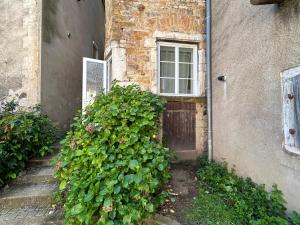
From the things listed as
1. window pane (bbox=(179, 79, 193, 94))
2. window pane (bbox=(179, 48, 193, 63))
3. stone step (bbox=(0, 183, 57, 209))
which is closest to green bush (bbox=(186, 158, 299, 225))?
window pane (bbox=(179, 79, 193, 94))

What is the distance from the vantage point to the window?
4.75 metres

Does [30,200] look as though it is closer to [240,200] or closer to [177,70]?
[240,200]

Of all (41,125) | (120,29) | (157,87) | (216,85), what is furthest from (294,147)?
(41,125)

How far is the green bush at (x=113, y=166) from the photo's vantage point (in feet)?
7.45

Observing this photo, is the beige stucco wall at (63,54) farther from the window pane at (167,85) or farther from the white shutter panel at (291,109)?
the white shutter panel at (291,109)

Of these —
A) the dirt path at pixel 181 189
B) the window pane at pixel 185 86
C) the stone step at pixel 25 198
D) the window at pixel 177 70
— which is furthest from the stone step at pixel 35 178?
the window pane at pixel 185 86

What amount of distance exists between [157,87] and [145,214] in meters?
2.79

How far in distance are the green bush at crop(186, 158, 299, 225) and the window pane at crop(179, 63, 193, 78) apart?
216cm

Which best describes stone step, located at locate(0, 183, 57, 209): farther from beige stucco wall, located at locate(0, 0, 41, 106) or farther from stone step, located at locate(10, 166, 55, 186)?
beige stucco wall, located at locate(0, 0, 41, 106)

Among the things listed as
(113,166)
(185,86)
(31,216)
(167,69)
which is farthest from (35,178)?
(185,86)

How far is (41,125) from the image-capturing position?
4305mm

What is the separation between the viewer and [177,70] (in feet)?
15.6

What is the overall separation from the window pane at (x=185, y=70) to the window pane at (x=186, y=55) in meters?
0.12

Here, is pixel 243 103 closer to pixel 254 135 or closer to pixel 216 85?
pixel 254 135
